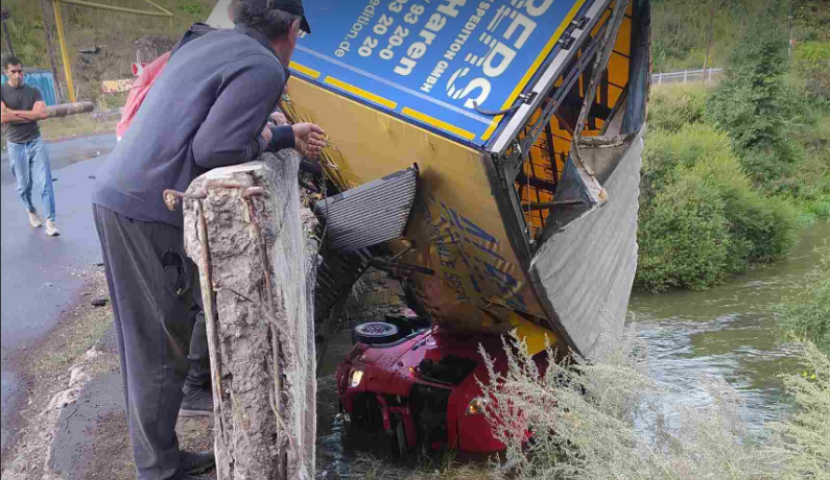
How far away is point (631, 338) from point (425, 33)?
96.8 inches

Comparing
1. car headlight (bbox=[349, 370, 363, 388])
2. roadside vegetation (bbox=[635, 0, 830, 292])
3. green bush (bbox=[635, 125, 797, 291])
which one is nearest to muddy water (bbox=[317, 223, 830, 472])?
green bush (bbox=[635, 125, 797, 291])

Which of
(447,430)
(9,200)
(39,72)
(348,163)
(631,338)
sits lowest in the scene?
(447,430)

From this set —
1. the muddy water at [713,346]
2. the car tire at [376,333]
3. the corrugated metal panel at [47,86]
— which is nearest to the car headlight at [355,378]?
the car tire at [376,333]

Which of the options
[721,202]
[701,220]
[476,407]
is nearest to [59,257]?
[476,407]

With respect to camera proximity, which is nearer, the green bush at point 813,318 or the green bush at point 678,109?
the green bush at point 813,318

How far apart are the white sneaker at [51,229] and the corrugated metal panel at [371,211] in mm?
2537

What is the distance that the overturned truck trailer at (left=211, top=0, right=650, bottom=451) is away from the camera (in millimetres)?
3500

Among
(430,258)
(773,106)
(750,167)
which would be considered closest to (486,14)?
(430,258)

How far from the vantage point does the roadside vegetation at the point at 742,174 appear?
9.44 meters

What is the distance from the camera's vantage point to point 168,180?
1850mm

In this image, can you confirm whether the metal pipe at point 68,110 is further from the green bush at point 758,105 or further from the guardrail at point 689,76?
the guardrail at point 689,76

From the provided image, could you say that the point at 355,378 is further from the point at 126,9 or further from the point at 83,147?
the point at 126,9

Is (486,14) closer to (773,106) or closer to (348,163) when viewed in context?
(348,163)

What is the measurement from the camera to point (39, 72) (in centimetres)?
278
